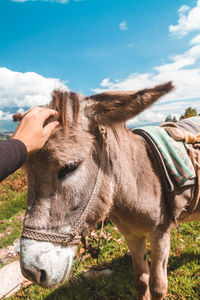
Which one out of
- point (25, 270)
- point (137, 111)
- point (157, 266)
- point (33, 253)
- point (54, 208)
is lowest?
point (157, 266)

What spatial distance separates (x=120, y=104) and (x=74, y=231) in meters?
1.11

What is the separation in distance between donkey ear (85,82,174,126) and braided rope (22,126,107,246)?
0.39 ft

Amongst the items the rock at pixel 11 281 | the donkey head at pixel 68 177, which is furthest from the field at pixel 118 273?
the donkey head at pixel 68 177

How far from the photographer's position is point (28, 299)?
299cm

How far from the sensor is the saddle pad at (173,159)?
1.98 metres

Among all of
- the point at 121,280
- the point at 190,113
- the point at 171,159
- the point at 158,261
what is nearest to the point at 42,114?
the point at 171,159

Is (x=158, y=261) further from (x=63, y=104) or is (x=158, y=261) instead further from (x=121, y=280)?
(x=63, y=104)

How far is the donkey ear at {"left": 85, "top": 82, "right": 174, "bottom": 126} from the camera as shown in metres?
1.44

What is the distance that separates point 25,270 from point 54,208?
50 centimetres

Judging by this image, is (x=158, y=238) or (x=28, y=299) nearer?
(x=158, y=238)

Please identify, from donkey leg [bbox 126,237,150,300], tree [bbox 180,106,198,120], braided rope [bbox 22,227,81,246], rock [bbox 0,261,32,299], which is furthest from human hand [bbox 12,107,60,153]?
tree [bbox 180,106,198,120]

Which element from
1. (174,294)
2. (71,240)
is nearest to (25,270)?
(71,240)

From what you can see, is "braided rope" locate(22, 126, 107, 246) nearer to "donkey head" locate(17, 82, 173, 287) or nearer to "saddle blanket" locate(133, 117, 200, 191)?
"donkey head" locate(17, 82, 173, 287)

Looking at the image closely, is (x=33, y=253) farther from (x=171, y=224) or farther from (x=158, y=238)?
(x=171, y=224)
